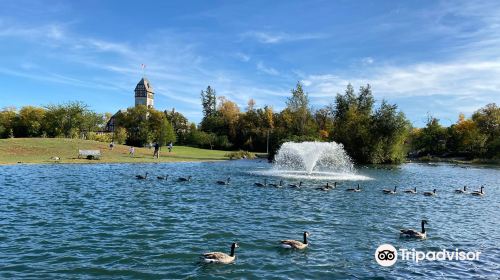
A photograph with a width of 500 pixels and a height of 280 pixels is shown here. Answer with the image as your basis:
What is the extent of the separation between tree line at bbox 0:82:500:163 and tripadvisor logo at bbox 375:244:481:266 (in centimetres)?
6526

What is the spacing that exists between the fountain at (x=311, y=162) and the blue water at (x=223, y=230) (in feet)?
59.1

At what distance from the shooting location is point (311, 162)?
5825 centimetres

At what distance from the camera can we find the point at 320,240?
1986 cm

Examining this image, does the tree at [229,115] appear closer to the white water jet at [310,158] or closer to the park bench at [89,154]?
the white water jet at [310,158]

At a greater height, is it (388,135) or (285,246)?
(388,135)

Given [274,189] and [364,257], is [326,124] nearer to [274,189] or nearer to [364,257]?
[274,189]

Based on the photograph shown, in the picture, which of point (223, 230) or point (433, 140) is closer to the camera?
Result: point (223, 230)

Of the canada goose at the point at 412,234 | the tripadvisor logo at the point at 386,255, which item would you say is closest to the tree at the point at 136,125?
the canada goose at the point at 412,234

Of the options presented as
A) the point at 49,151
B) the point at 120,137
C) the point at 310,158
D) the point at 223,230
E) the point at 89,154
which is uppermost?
the point at 120,137

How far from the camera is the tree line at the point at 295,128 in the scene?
91.2 m

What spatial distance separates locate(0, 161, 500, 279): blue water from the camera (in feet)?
49.9

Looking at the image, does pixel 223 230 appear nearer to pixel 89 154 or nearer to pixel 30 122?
pixel 89 154

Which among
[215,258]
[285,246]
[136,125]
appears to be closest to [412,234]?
[285,246]

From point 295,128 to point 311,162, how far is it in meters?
47.3
